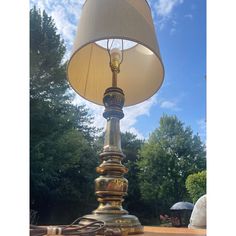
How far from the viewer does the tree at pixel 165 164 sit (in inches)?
27.9

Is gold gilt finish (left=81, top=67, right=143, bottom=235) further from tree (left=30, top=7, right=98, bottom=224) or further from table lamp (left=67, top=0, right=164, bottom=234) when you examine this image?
tree (left=30, top=7, right=98, bottom=224)

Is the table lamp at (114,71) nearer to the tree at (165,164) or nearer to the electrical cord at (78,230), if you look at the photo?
the electrical cord at (78,230)

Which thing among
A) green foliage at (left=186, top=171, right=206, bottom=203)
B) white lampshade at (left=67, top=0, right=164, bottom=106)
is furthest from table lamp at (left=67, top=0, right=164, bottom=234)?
green foliage at (left=186, top=171, right=206, bottom=203)

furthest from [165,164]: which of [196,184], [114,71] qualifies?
[114,71]

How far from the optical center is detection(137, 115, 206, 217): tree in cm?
71

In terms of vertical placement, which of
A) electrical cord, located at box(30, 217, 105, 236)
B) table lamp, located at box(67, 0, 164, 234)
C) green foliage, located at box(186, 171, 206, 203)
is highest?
table lamp, located at box(67, 0, 164, 234)

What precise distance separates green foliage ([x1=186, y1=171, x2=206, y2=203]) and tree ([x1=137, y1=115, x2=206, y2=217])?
0.02m

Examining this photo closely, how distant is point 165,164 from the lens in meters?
0.74

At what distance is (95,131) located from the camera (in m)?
0.68

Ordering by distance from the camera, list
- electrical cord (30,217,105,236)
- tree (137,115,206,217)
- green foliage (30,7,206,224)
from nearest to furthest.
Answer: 1. electrical cord (30,217,105,236)
2. green foliage (30,7,206,224)
3. tree (137,115,206,217)

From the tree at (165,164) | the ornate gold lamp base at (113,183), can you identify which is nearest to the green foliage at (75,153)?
the tree at (165,164)

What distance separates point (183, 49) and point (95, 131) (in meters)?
0.27
